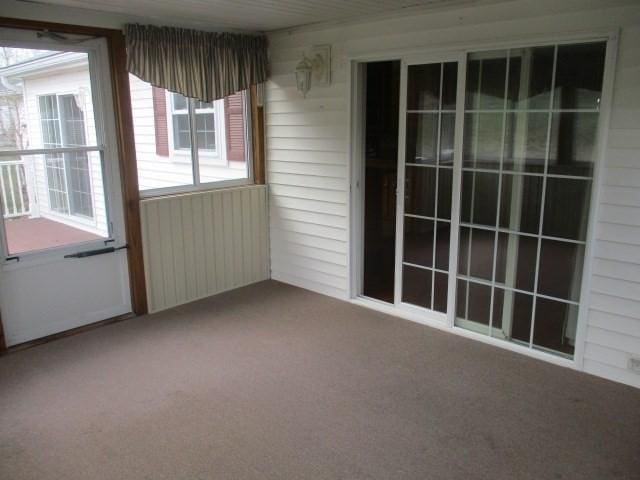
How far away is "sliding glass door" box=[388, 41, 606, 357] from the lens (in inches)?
129

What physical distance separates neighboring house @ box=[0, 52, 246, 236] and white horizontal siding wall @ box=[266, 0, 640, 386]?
Result: 2.30 ft

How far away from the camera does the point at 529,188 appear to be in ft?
11.4

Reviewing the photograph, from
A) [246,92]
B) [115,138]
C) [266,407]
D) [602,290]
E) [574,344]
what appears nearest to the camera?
[266,407]

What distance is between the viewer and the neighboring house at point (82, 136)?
3.77 meters

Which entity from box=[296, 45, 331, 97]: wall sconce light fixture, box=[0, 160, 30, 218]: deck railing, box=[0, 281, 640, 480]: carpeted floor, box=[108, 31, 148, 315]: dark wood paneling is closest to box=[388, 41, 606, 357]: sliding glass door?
box=[0, 281, 640, 480]: carpeted floor

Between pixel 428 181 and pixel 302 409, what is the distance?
1952 mm

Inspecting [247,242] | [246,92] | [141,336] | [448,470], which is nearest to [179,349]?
[141,336]

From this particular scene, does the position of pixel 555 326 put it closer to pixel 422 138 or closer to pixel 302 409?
pixel 422 138

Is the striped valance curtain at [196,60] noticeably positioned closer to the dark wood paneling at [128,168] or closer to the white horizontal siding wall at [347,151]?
the dark wood paneling at [128,168]

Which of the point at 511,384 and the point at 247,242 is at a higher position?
the point at 247,242

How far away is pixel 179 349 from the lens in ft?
12.7

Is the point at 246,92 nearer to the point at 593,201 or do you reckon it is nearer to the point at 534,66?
the point at 534,66

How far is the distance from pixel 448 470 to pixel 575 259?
5.45 feet

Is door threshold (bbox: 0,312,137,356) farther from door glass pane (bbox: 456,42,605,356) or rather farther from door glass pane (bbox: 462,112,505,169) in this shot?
door glass pane (bbox: 462,112,505,169)
